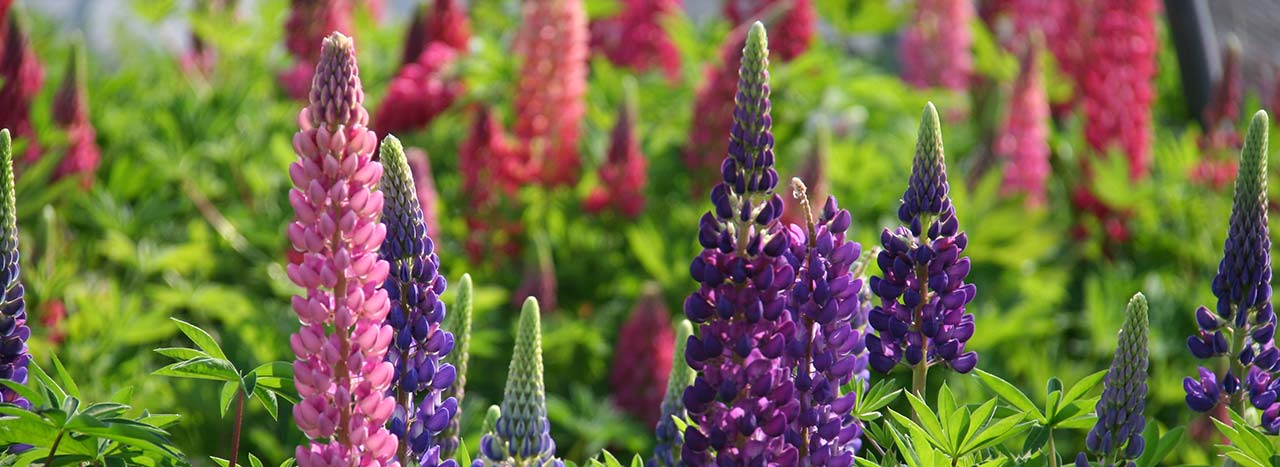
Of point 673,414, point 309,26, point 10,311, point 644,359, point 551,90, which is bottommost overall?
point 644,359

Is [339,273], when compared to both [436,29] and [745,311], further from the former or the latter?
[436,29]

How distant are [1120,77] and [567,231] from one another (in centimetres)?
208

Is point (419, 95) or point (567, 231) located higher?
point (419, 95)

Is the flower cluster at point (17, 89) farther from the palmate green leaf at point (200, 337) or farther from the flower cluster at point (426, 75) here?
the palmate green leaf at point (200, 337)

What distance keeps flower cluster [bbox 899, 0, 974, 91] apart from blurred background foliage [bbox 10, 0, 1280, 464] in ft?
1.97

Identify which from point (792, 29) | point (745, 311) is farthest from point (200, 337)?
point (792, 29)

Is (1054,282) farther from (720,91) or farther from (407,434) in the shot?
(407,434)

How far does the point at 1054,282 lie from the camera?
141 inches

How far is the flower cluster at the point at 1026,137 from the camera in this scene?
402 centimetres

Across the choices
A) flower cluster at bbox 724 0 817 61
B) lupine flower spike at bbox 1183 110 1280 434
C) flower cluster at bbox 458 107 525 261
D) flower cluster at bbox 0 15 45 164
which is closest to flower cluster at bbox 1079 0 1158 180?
flower cluster at bbox 724 0 817 61

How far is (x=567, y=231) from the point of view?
3.42m

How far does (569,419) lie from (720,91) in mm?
977

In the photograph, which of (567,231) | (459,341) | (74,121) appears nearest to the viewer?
(459,341)

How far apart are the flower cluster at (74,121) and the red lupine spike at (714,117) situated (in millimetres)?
1427
